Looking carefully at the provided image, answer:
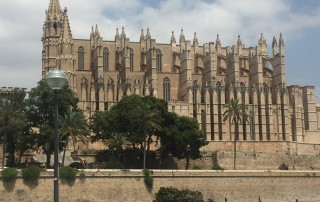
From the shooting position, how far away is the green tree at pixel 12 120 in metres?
46.9

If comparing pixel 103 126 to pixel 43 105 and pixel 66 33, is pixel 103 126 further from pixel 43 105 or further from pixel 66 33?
pixel 66 33

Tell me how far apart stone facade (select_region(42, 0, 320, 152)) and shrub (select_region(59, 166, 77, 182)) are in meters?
28.1

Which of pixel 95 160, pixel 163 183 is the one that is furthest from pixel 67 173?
pixel 95 160

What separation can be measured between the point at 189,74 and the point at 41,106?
30795 millimetres

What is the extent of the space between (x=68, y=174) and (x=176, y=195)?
27.1ft

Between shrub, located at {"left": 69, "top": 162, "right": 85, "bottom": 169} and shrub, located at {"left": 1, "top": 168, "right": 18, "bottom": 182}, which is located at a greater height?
shrub, located at {"left": 69, "top": 162, "right": 85, "bottom": 169}

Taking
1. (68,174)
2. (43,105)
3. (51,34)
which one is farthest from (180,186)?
(51,34)

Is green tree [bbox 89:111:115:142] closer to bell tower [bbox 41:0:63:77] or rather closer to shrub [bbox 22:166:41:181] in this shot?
shrub [bbox 22:166:41:181]

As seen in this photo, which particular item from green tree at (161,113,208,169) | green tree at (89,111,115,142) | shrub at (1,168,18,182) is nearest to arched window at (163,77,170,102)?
green tree at (161,113,208,169)

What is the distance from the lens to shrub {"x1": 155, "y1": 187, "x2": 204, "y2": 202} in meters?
42.1

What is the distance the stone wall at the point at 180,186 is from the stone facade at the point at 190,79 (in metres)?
24.8

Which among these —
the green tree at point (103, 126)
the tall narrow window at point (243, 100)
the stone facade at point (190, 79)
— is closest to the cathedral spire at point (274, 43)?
the stone facade at point (190, 79)

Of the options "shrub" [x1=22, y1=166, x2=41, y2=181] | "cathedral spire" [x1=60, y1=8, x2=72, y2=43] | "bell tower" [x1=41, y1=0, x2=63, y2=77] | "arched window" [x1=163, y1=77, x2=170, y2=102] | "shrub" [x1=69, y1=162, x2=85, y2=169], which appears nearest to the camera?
"shrub" [x1=22, y1=166, x2=41, y2=181]

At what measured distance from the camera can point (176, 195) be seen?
42156 mm
